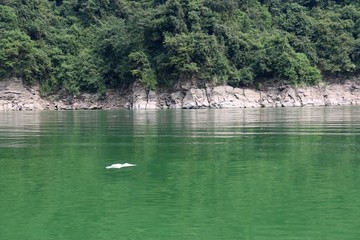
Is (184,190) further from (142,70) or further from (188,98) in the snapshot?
(142,70)

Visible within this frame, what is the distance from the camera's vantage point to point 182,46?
73062 mm

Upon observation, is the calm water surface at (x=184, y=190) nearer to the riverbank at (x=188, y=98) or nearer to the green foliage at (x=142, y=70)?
the riverbank at (x=188, y=98)

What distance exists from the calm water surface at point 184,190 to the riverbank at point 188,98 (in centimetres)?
5022

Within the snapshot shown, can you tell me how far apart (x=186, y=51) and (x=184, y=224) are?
209 ft

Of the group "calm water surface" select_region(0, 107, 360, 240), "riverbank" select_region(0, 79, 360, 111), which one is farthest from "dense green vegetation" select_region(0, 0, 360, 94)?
"calm water surface" select_region(0, 107, 360, 240)

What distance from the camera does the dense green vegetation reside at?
75250 millimetres

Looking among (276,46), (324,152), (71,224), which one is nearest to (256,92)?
(276,46)

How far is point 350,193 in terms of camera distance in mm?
12914

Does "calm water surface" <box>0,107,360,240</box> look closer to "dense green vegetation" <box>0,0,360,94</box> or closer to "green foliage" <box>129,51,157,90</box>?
"green foliage" <box>129,51,157,90</box>

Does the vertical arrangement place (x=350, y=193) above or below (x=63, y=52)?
below

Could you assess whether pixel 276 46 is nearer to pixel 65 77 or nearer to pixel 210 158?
pixel 65 77

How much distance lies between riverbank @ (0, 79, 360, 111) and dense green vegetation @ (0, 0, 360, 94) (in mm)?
1310

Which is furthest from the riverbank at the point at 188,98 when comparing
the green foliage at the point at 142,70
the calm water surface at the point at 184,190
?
Answer: the calm water surface at the point at 184,190

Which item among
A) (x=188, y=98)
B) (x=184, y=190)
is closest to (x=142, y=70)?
(x=188, y=98)
